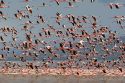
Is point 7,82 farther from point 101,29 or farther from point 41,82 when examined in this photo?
point 101,29

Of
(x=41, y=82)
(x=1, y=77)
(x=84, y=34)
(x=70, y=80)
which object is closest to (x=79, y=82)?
(x=70, y=80)

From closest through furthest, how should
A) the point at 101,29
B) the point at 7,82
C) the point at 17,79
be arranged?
1. the point at 101,29
2. the point at 7,82
3. the point at 17,79

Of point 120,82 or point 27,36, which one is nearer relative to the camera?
point 27,36

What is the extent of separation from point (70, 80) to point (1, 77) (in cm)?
2701

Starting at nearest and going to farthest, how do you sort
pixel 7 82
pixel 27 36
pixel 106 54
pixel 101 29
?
pixel 101 29, pixel 27 36, pixel 106 54, pixel 7 82

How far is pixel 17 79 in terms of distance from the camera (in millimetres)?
189750

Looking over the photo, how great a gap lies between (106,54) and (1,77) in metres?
44.6

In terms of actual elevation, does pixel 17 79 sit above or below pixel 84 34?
below

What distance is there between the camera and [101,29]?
88.0m

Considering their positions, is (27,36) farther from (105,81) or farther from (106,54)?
(105,81)

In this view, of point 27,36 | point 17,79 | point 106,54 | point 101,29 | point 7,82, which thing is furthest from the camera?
point 17,79

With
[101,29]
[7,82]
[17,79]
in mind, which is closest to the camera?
[101,29]

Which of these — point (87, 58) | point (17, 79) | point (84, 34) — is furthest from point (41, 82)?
point (84, 34)

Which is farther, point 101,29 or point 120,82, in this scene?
point 120,82
